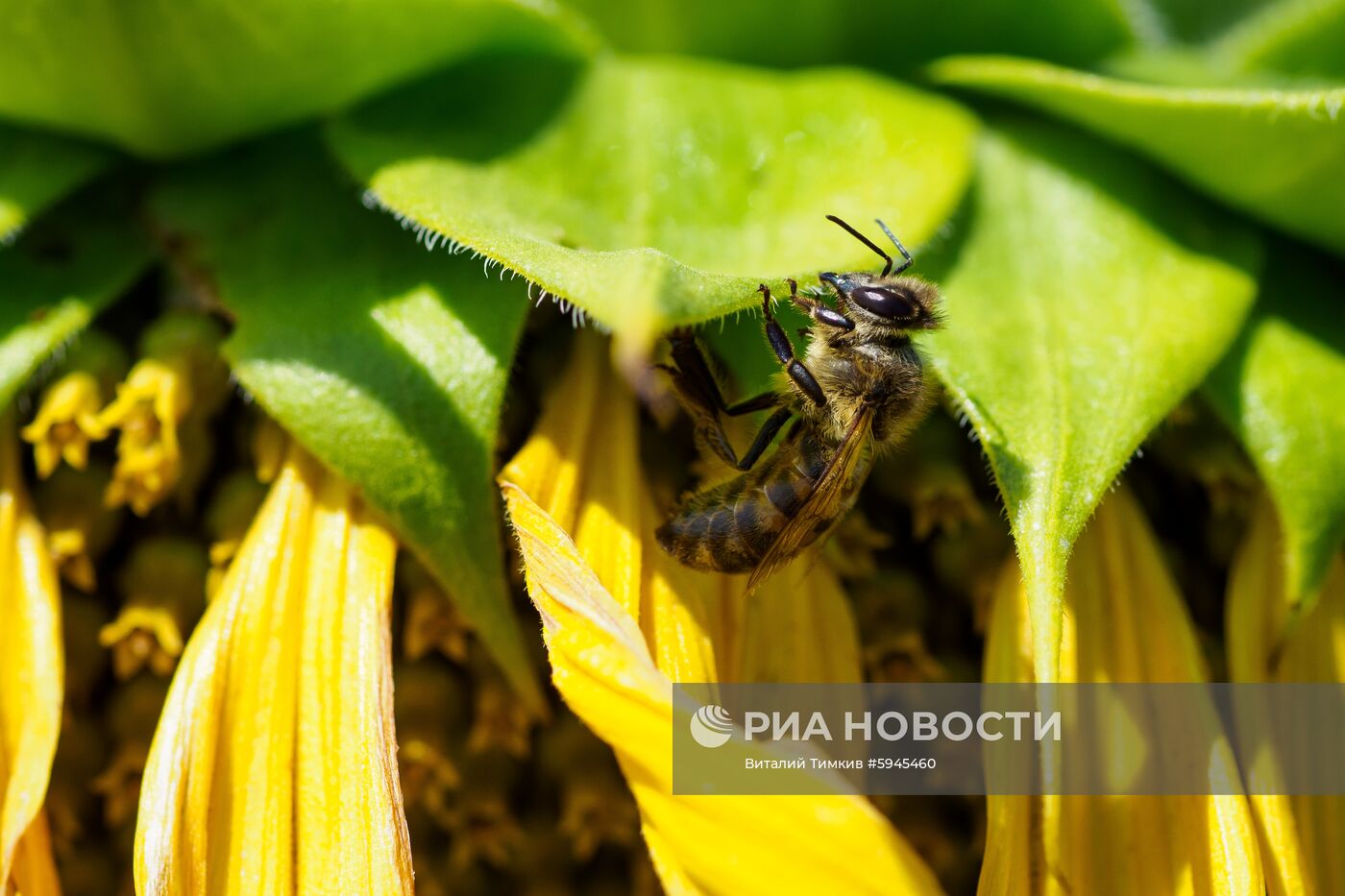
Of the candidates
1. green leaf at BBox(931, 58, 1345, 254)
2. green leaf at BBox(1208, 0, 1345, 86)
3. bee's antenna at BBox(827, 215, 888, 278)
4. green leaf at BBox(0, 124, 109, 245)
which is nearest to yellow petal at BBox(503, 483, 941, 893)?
bee's antenna at BBox(827, 215, 888, 278)

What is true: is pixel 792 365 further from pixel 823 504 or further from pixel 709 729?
pixel 709 729

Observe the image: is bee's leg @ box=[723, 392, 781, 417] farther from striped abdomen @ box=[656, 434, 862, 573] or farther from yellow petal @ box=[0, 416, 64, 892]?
yellow petal @ box=[0, 416, 64, 892]

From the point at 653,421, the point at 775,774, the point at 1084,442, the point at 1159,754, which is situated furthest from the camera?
the point at 653,421

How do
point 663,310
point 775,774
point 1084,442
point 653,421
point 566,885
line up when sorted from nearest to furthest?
point 663,310
point 775,774
point 1084,442
point 653,421
point 566,885

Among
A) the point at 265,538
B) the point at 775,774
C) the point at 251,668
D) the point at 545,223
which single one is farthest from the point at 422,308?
the point at 775,774

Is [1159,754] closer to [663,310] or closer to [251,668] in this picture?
[663,310]

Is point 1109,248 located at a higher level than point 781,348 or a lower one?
higher

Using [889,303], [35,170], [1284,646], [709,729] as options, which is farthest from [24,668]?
[1284,646]
